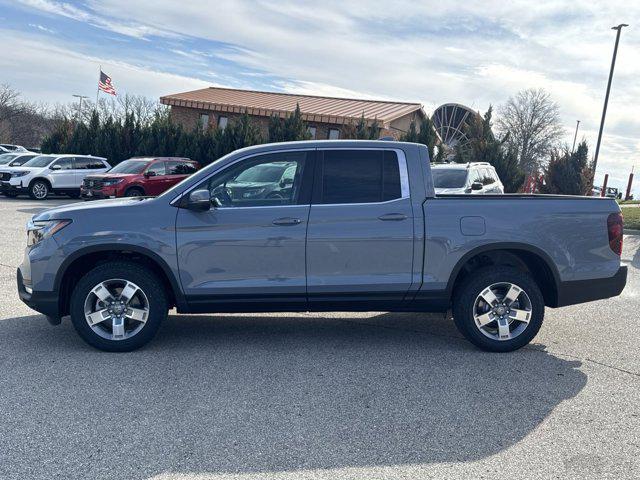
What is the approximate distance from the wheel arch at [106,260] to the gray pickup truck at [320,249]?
0.04 ft

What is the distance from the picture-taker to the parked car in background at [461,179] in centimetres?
1273

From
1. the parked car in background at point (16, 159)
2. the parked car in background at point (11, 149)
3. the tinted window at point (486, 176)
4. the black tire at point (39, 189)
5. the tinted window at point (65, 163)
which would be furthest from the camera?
the parked car in background at point (11, 149)

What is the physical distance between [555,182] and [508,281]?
17.3 meters

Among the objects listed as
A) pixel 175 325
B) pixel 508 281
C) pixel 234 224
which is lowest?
pixel 175 325

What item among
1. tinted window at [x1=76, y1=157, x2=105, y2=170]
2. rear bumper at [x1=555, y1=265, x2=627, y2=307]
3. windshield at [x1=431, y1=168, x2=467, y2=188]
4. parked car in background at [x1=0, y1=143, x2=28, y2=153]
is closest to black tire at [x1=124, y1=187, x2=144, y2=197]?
tinted window at [x1=76, y1=157, x2=105, y2=170]

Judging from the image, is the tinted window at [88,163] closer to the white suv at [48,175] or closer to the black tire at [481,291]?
the white suv at [48,175]

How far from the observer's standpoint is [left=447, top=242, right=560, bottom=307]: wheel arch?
5328 millimetres

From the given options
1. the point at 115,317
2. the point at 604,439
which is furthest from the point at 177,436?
the point at 604,439

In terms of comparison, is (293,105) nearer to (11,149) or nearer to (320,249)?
(11,149)

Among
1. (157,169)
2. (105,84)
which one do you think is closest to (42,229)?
(157,169)

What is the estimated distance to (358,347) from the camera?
18.4 ft

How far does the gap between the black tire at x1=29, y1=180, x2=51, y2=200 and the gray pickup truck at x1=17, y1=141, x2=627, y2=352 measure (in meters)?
17.4

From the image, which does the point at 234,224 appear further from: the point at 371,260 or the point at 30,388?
the point at 30,388

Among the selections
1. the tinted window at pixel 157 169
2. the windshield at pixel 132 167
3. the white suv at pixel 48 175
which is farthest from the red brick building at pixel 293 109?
the tinted window at pixel 157 169
